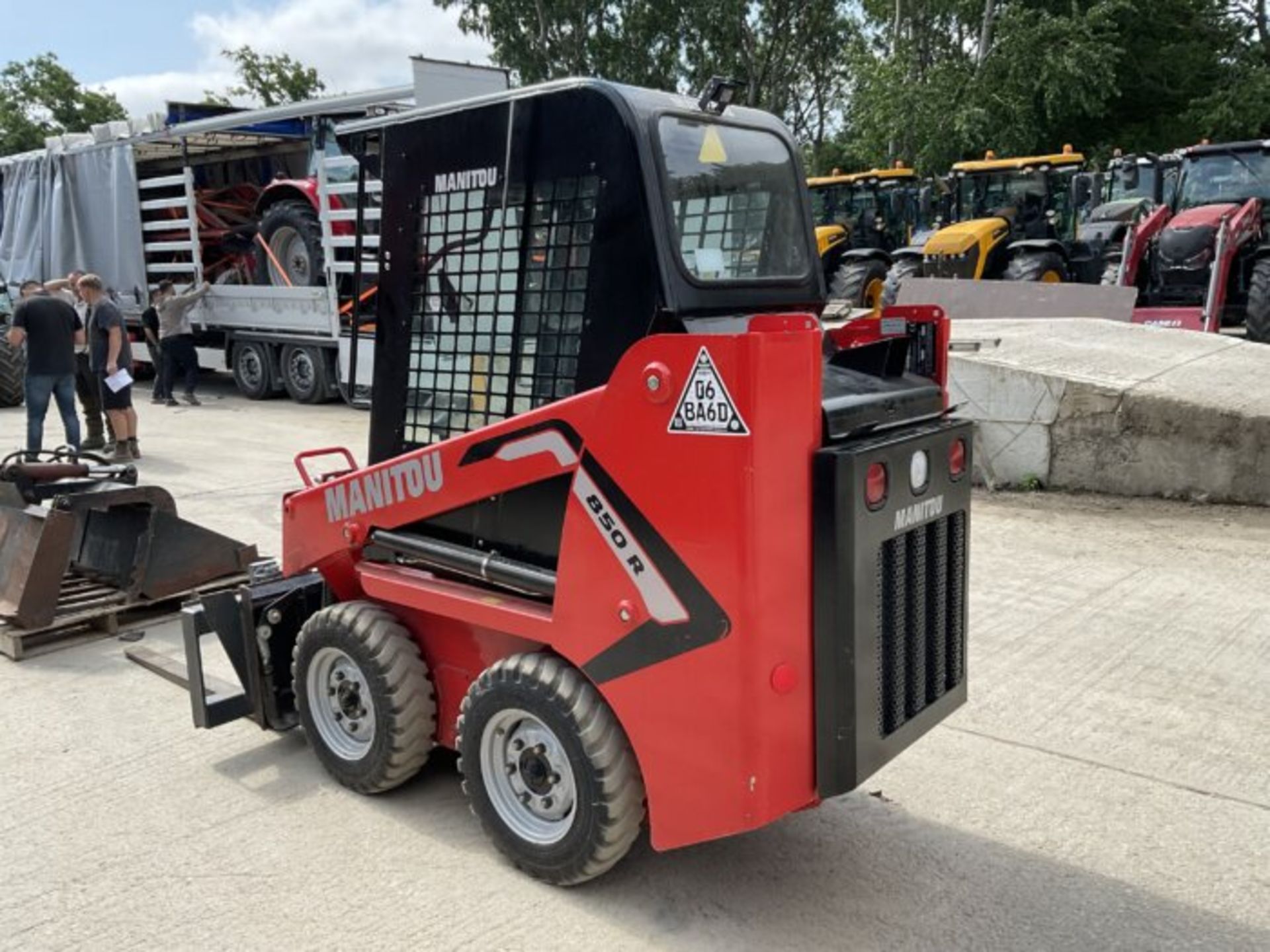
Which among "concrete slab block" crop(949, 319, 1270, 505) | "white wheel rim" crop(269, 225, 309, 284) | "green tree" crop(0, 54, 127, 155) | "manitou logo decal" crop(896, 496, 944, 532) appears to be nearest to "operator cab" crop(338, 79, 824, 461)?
"manitou logo decal" crop(896, 496, 944, 532)

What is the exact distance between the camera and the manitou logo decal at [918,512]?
2781 mm

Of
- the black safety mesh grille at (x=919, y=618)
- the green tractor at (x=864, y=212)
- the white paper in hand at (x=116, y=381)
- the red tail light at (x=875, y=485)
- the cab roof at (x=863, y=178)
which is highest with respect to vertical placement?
the cab roof at (x=863, y=178)

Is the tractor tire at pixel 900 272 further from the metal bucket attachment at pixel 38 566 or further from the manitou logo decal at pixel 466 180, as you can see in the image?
the manitou logo decal at pixel 466 180

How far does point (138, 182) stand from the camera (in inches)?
608

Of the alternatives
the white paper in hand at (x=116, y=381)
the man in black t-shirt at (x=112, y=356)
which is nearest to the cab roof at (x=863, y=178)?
the man in black t-shirt at (x=112, y=356)

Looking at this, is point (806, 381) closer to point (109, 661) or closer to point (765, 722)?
point (765, 722)

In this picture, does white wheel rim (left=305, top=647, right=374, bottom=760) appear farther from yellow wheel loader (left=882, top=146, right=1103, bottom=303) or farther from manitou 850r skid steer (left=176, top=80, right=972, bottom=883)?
yellow wheel loader (left=882, top=146, right=1103, bottom=303)

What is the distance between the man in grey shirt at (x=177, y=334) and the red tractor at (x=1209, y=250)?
12.4m

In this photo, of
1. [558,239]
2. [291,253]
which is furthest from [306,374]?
[558,239]

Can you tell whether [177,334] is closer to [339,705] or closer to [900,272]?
[900,272]

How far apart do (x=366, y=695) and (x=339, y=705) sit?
0.76 feet

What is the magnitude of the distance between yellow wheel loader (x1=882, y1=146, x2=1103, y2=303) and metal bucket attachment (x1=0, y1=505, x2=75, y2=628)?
11.5 m

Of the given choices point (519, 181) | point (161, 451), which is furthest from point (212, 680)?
point (161, 451)

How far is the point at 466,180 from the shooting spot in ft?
11.0
